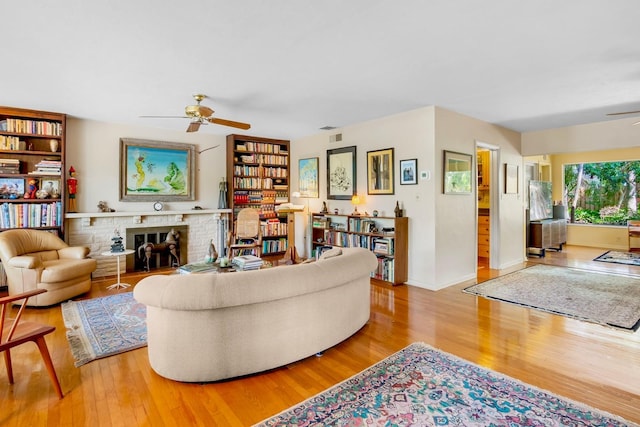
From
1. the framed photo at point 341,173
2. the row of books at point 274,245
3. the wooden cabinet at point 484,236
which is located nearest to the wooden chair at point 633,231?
the wooden cabinet at point 484,236

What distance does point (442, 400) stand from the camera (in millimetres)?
2129

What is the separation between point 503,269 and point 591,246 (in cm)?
448

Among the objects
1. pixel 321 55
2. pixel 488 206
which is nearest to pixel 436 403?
pixel 321 55

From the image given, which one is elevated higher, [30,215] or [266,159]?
[266,159]

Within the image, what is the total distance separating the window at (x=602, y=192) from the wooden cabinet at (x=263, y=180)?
7.71 meters

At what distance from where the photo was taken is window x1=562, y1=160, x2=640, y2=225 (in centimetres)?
812

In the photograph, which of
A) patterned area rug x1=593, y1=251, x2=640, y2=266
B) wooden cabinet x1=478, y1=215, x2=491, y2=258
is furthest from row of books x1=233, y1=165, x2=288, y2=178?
patterned area rug x1=593, y1=251, x2=640, y2=266

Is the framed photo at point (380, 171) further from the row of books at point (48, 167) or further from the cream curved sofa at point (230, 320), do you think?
the row of books at point (48, 167)

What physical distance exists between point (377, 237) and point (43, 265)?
4.48 meters

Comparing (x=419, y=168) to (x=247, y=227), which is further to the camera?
(x=247, y=227)

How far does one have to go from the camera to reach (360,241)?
213 inches

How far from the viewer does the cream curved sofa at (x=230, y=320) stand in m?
2.24

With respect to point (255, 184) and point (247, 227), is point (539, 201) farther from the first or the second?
point (247, 227)

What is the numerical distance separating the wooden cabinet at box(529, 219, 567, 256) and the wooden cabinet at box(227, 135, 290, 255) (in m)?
5.44
